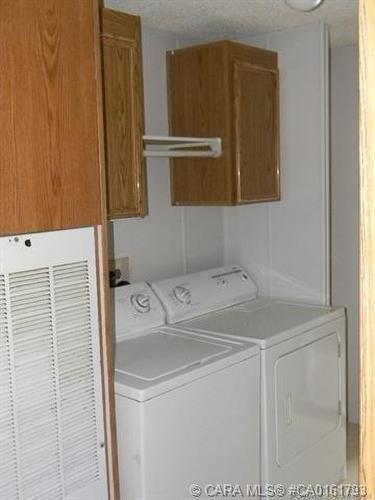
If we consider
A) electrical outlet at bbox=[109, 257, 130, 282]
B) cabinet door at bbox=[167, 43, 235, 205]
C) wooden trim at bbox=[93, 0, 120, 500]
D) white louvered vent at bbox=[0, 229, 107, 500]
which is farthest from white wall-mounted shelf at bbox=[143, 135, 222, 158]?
white louvered vent at bbox=[0, 229, 107, 500]

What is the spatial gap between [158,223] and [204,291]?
445 millimetres

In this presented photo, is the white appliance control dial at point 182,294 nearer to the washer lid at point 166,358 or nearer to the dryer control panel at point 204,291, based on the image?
the dryer control panel at point 204,291

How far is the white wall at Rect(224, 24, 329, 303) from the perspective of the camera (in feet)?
10.4

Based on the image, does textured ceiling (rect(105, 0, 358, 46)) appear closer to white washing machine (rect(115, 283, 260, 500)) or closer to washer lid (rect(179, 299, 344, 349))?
white washing machine (rect(115, 283, 260, 500))

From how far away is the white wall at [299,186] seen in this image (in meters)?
3.16

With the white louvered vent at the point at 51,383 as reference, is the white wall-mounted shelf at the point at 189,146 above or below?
above

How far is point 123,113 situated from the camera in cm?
234

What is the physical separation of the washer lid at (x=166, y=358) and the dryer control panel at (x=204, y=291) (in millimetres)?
171

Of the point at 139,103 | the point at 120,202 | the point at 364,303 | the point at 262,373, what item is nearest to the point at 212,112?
the point at 139,103

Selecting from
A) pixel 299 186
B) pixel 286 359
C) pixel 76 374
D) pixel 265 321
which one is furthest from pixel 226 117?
pixel 76 374

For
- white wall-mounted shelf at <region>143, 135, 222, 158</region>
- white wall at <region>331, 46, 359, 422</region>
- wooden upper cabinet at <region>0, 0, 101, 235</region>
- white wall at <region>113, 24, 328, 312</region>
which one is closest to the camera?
wooden upper cabinet at <region>0, 0, 101, 235</region>

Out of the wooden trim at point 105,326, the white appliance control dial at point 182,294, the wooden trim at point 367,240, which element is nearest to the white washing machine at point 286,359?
the white appliance control dial at point 182,294

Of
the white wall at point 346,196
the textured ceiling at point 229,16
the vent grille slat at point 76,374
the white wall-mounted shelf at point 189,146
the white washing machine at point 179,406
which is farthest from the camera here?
the white wall at point 346,196

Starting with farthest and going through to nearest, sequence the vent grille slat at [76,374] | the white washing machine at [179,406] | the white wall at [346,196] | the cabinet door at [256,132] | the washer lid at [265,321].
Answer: the white wall at [346,196] < the cabinet door at [256,132] < the washer lid at [265,321] < the white washing machine at [179,406] < the vent grille slat at [76,374]
